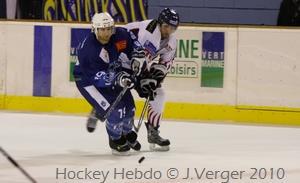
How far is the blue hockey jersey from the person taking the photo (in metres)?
4.64

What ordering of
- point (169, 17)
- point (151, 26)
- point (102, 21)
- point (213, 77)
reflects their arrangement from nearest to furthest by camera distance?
point (102, 21), point (169, 17), point (151, 26), point (213, 77)

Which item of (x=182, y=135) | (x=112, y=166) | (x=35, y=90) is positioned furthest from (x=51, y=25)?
(x=112, y=166)

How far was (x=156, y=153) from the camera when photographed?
490 centimetres

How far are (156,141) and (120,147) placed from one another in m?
0.33

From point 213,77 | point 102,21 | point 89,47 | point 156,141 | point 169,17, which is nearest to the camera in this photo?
point 102,21

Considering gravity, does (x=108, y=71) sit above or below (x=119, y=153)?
above

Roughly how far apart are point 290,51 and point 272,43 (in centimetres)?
17

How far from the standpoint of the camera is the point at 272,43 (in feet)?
21.4

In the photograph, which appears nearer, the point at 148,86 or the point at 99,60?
the point at 99,60

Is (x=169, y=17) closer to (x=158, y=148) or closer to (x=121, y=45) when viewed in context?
(x=121, y=45)

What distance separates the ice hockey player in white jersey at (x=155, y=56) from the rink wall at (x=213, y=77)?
5.13 feet

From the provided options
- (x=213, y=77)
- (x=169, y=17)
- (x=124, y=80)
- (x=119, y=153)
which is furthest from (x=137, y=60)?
(x=213, y=77)

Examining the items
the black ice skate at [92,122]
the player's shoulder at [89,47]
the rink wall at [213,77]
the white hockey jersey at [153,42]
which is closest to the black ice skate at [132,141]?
the black ice skate at [92,122]

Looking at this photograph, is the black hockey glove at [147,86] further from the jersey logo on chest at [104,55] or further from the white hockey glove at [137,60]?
the jersey logo on chest at [104,55]
